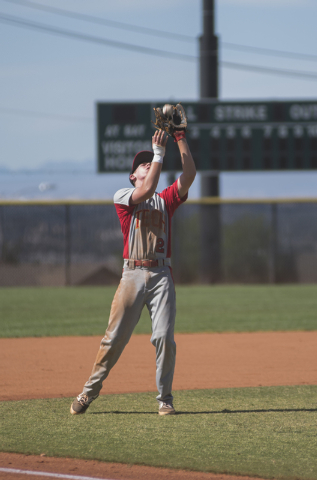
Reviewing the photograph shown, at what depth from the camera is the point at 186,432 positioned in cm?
403

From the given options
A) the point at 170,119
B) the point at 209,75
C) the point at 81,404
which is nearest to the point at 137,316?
the point at 81,404

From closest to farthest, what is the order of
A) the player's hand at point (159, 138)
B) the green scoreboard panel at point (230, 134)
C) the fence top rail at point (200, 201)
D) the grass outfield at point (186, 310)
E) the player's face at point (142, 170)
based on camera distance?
the player's hand at point (159, 138), the player's face at point (142, 170), the grass outfield at point (186, 310), the green scoreboard panel at point (230, 134), the fence top rail at point (200, 201)

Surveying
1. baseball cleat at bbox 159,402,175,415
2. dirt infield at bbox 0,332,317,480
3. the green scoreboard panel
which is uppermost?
the green scoreboard panel

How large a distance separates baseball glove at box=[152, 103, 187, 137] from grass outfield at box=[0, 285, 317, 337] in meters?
5.15

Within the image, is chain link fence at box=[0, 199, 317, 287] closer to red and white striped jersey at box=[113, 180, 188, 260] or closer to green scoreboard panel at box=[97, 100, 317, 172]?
green scoreboard panel at box=[97, 100, 317, 172]

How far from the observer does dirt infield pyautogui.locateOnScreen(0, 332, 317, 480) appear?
3.54m

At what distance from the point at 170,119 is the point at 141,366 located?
3172 mm

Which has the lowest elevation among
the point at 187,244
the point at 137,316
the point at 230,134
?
the point at 187,244

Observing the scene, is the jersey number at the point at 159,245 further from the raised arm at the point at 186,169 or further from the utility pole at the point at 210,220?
the utility pole at the point at 210,220

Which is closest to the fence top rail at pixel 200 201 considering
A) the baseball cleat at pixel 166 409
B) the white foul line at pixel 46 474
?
the baseball cleat at pixel 166 409

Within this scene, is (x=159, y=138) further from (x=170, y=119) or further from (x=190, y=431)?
(x=190, y=431)

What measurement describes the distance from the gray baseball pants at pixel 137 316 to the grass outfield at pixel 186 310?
4693mm

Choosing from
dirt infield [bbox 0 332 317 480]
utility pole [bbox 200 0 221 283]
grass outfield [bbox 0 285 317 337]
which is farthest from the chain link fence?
dirt infield [bbox 0 332 317 480]

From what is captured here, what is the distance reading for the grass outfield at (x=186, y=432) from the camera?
3.45 m
